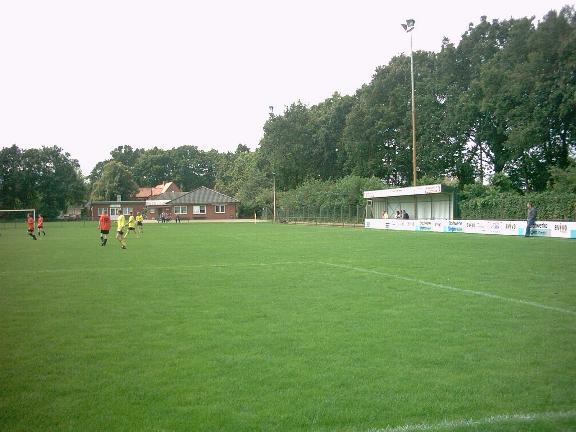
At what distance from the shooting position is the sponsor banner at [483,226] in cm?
2863

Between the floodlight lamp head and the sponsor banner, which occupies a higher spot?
the floodlight lamp head

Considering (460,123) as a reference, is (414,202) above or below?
below

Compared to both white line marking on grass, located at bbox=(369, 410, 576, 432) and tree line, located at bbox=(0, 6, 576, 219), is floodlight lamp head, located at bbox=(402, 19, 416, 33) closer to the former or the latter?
tree line, located at bbox=(0, 6, 576, 219)

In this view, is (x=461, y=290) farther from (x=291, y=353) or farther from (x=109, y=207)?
(x=109, y=207)

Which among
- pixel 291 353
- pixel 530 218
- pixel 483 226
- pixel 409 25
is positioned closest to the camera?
pixel 291 353

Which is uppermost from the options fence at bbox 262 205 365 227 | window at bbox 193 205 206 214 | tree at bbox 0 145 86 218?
tree at bbox 0 145 86 218

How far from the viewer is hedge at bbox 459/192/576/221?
102ft

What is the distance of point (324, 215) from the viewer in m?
60.4

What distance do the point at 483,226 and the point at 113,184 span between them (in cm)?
8262

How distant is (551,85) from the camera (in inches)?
1651

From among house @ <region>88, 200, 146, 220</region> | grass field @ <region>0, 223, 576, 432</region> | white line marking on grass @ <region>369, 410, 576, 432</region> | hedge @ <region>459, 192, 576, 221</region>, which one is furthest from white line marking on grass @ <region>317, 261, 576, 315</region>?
house @ <region>88, 200, 146, 220</region>

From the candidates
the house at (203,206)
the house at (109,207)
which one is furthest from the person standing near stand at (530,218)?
the house at (109,207)

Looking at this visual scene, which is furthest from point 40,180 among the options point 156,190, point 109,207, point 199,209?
point 156,190

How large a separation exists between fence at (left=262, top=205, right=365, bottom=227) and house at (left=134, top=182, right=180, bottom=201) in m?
54.7
